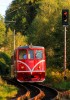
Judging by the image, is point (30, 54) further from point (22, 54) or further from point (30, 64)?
point (30, 64)

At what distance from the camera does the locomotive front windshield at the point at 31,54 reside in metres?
33.4

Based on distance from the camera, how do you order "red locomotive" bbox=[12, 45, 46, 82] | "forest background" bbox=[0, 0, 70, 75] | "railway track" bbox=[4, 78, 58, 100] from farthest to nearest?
"forest background" bbox=[0, 0, 70, 75], "red locomotive" bbox=[12, 45, 46, 82], "railway track" bbox=[4, 78, 58, 100]

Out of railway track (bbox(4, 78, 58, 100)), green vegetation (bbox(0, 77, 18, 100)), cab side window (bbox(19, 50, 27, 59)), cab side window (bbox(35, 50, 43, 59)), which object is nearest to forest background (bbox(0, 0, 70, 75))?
cab side window (bbox(35, 50, 43, 59))

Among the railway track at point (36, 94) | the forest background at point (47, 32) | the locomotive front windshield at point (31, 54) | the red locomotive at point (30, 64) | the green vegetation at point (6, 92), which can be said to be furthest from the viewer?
the forest background at point (47, 32)

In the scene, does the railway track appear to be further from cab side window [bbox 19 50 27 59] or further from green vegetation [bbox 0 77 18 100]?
cab side window [bbox 19 50 27 59]

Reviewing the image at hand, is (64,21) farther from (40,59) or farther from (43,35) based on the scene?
(43,35)

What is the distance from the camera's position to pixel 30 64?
32.9m

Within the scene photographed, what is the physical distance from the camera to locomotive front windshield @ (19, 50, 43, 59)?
3341 centimetres

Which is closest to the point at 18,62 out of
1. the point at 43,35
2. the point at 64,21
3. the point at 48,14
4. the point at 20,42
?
the point at 64,21

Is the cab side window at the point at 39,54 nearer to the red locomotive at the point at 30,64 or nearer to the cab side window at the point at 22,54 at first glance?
the red locomotive at the point at 30,64

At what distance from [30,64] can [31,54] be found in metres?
0.96

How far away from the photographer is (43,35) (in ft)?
158

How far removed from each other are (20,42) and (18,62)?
128 ft

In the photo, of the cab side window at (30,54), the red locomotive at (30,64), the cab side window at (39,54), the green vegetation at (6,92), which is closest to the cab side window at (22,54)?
the red locomotive at (30,64)
